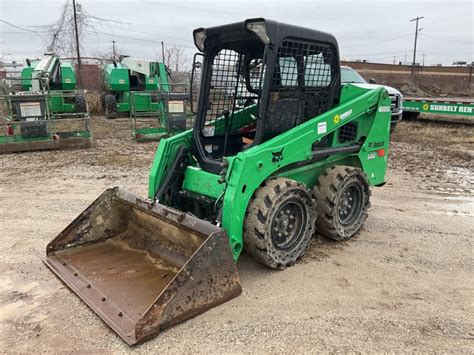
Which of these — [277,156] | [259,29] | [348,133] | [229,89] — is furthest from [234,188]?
[348,133]

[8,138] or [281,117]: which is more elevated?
[281,117]

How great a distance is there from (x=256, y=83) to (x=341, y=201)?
161 centimetres

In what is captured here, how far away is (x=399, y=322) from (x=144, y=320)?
1877mm

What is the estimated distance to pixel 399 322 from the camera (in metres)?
3.11

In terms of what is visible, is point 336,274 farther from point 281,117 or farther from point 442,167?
point 442,167

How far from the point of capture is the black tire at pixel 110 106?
16.9 m

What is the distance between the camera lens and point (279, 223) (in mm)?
3803

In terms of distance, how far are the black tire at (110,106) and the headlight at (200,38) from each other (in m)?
13.6

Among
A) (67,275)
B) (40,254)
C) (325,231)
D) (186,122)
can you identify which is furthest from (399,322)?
(186,122)

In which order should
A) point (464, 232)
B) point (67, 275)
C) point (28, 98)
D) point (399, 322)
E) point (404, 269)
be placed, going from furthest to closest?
1. point (28, 98)
2. point (464, 232)
3. point (404, 269)
4. point (67, 275)
5. point (399, 322)

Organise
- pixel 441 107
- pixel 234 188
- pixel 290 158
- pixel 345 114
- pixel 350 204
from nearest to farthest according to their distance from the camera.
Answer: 1. pixel 234 188
2. pixel 290 158
3. pixel 345 114
4. pixel 350 204
5. pixel 441 107

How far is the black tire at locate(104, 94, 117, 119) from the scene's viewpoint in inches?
664

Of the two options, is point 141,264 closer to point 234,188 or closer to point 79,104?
point 234,188

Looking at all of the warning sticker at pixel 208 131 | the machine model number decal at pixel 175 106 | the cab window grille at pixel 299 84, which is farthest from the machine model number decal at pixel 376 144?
the machine model number decal at pixel 175 106
